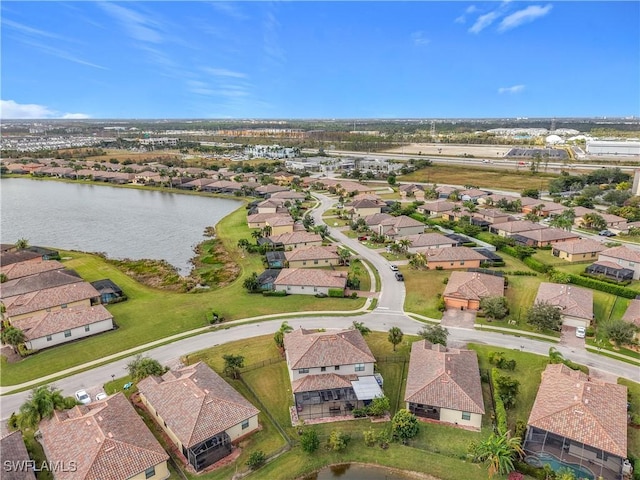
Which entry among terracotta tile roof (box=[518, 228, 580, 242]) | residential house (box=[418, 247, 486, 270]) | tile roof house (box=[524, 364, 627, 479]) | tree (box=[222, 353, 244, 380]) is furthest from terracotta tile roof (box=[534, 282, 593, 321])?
tree (box=[222, 353, 244, 380])

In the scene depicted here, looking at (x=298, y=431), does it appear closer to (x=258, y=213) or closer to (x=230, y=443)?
(x=230, y=443)

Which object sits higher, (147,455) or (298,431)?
(147,455)

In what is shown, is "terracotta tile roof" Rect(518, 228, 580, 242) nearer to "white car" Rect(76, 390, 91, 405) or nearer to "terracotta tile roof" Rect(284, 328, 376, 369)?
"terracotta tile roof" Rect(284, 328, 376, 369)

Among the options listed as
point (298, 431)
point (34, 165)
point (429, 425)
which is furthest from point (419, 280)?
point (34, 165)

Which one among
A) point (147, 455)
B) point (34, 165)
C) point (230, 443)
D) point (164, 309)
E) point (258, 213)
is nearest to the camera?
point (147, 455)

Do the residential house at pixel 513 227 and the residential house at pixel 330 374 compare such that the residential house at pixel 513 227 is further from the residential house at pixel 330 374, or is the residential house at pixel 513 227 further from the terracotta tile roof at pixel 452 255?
the residential house at pixel 330 374

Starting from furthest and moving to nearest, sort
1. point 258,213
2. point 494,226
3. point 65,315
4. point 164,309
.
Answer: point 258,213
point 494,226
point 164,309
point 65,315

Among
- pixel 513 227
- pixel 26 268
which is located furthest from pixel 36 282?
pixel 513 227
